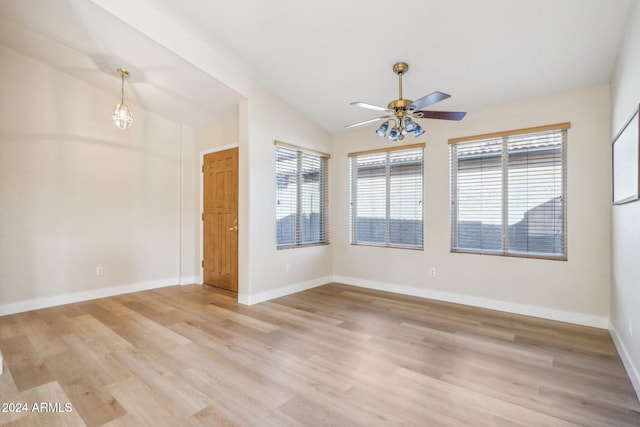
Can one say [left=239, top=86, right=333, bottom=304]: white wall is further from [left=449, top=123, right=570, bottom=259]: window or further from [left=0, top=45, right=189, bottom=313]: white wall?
[left=449, top=123, right=570, bottom=259]: window

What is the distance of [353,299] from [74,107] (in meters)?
4.69

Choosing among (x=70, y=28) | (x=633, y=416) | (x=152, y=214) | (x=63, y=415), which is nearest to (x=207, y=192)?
(x=152, y=214)

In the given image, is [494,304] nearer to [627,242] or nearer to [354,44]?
[627,242]

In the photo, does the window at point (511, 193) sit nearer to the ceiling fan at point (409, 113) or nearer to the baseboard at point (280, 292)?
the ceiling fan at point (409, 113)

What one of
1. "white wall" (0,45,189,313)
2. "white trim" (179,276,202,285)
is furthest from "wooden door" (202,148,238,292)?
"white wall" (0,45,189,313)

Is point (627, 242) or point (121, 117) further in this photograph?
point (121, 117)

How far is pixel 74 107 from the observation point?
14.0ft

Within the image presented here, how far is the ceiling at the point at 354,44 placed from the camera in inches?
106

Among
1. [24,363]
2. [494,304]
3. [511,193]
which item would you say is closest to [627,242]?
[511,193]

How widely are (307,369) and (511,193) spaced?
3.28 meters

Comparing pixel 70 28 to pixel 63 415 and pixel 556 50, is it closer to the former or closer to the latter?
pixel 63 415

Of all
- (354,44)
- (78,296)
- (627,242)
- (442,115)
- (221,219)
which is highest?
(354,44)

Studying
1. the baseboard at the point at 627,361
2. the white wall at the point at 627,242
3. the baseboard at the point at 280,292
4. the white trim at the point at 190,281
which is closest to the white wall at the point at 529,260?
the white wall at the point at 627,242

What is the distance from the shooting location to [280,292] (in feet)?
15.3
